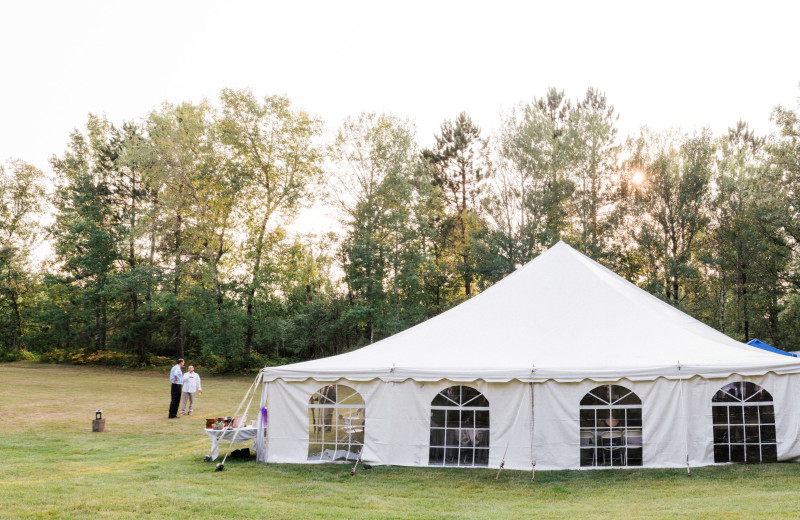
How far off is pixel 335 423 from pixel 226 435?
1.91 metres

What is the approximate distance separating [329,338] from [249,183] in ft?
27.1

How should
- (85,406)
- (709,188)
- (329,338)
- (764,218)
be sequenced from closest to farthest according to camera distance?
(85,406), (764,218), (709,188), (329,338)

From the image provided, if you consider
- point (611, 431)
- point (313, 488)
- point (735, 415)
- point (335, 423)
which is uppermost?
point (735, 415)

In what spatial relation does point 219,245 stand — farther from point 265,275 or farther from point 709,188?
point 709,188

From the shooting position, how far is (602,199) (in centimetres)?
2617

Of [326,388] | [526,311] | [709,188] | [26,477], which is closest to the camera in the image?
[26,477]

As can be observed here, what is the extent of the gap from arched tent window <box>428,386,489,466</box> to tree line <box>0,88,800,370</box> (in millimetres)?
16710

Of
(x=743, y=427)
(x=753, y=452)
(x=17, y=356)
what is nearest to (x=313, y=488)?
(x=743, y=427)

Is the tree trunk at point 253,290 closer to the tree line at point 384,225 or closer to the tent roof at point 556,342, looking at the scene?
the tree line at point 384,225

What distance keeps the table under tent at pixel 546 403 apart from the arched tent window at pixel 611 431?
0.05ft

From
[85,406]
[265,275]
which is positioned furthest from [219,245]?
[85,406]

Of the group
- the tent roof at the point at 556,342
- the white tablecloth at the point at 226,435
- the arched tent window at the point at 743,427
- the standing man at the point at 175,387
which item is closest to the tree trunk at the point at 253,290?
the standing man at the point at 175,387

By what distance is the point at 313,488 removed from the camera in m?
7.56

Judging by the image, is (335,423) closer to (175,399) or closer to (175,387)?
(175,387)
